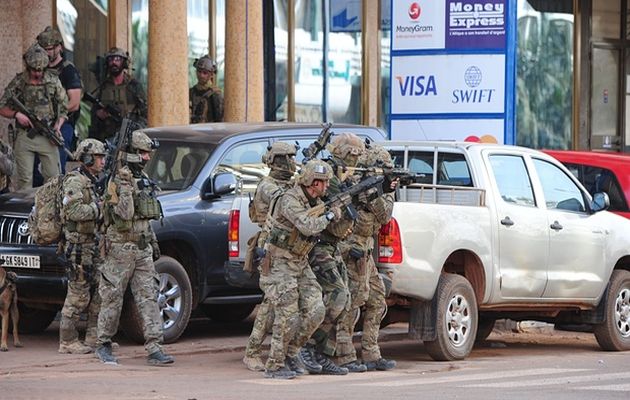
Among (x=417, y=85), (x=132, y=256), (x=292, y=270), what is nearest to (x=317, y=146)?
(x=292, y=270)

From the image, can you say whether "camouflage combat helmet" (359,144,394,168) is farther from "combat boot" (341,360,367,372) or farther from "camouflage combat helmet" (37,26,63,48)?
"camouflage combat helmet" (37,26,63,48)

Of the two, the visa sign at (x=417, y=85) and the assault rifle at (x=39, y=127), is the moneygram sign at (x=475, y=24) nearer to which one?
the visa sign at (x=417, y=85)

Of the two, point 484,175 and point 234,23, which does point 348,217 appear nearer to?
point 484,175

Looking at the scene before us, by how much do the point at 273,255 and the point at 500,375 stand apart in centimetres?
203

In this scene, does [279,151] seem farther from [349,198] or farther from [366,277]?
[366,277]

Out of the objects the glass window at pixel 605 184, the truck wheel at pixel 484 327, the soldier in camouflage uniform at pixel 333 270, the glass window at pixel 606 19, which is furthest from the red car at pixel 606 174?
the glass window at pixel 606 19

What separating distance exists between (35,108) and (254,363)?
16.9 ft

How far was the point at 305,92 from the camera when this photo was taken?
23203 mm

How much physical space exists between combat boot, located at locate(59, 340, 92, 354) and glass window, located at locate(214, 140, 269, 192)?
2137 mm

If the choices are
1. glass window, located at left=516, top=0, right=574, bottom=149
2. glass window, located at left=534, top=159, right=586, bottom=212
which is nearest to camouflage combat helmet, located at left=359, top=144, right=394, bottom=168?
glass window, located at left=534, top=159, right=586, bottom=212

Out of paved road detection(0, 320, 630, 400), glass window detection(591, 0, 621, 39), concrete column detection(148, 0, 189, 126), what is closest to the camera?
paved road detection(0, 320, 630, 400)

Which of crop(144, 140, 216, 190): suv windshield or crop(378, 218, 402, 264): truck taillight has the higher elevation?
crop(144, 140, 216, 190): suv windshield

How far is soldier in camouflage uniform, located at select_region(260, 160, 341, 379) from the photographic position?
1119 centimetres

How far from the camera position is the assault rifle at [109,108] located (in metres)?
17.7
